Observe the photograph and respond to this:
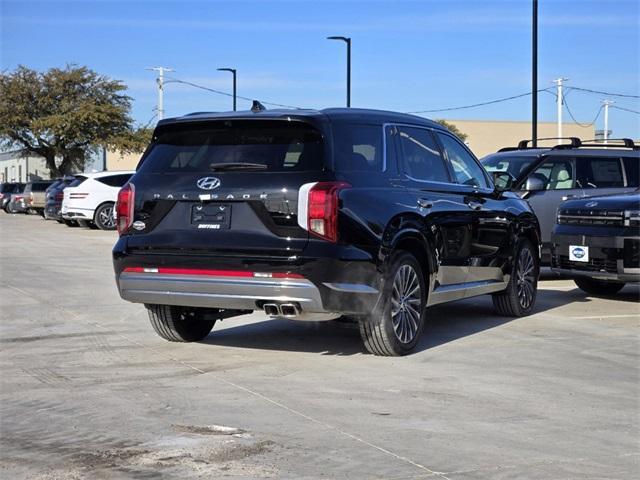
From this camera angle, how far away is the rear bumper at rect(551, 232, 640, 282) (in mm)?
10734

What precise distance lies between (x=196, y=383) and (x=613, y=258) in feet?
19.0

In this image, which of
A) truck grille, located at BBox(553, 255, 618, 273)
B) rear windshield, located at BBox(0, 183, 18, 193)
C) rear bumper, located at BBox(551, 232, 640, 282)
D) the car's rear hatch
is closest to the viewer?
the car's rear hatch

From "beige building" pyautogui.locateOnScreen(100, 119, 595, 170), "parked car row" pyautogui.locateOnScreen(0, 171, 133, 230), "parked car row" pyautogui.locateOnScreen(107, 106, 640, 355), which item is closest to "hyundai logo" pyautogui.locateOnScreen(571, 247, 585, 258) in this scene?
"parked car row" pyautogui.locateOnScreen(107, 106, 640, 355)

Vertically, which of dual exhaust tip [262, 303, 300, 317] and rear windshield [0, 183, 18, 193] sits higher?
rear windshield [0, 183, 18, 193]

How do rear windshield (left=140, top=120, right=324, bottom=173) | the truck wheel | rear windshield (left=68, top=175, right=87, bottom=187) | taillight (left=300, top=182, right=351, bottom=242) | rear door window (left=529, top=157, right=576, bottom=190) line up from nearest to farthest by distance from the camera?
taillight (left=300, top=182, right=351, bottom=242), rear windshield (left=140, top=120, right=324, bottom=173), the truck wheel, rear door window (left=529, top=157, right=576, bottom=190), rear windshield (left=68, top=175, right=87, bottom=187)

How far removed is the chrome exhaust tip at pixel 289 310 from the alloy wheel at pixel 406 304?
32.8 inches

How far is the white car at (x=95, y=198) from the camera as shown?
28.3 m

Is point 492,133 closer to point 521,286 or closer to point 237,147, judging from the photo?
point 521,286

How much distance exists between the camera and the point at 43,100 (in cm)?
6150

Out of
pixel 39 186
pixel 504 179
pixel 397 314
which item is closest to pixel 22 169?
pixel 39 186

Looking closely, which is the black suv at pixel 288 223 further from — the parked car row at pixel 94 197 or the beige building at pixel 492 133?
the beige building at pixel 492 133

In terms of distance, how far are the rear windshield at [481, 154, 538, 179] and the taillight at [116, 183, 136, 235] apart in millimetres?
7281

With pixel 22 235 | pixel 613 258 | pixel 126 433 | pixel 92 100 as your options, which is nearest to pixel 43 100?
pixel 92 100

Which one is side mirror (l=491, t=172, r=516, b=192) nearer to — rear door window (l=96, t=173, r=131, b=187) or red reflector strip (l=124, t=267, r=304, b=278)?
red reflector strip (l=124, t=267, r=304, b=278)
